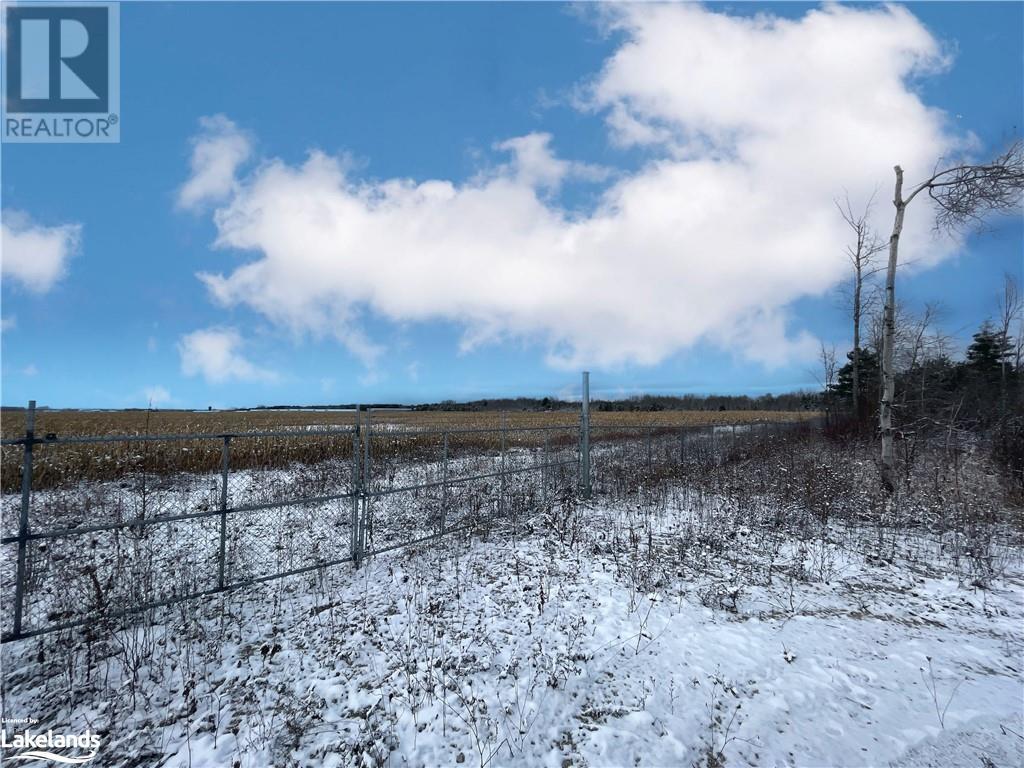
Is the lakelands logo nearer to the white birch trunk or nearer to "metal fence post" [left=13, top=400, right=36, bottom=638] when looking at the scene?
"metal fence post" [left=13, top=400, right=36, bottom=638]

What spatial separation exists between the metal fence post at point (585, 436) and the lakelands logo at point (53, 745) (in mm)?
8851

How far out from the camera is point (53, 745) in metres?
3.22

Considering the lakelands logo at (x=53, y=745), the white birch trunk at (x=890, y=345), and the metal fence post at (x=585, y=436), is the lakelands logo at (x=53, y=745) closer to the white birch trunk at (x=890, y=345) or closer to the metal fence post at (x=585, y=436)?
the metal fence post at (x=585, y=436)

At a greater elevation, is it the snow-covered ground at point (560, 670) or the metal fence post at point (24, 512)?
the metal fence post at point (24, 512)

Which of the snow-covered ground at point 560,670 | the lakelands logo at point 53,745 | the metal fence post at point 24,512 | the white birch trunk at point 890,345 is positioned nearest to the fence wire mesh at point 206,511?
the metal fence post at point 24,512

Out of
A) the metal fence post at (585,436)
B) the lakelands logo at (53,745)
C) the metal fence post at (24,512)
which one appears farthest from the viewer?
the metal fence post at (585,436)

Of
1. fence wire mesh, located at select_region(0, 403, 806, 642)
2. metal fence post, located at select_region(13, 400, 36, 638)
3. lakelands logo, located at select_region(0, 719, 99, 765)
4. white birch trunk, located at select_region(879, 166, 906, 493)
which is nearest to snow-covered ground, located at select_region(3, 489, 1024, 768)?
lakelands logo, located at select_region(0, 719, 99, 765)

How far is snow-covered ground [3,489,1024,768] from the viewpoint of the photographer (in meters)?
3.21

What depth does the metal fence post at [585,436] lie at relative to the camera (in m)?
10.7

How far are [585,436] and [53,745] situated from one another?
30.1 ft

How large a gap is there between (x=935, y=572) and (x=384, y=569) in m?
7.67

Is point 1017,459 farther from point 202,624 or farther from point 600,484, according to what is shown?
point 202,624

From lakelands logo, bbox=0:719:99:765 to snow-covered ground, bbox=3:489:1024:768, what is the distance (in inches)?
3.7

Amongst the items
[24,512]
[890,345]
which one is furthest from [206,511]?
[890,345]
